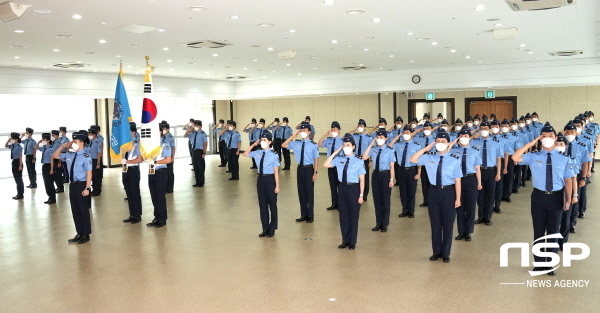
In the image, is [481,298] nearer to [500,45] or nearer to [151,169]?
[151,169]

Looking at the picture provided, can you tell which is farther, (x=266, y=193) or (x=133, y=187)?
(x=133, y=187)

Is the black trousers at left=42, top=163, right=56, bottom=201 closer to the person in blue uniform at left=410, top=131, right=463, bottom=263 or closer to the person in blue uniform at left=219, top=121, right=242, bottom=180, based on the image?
the person in blue uniform at left=219, top=121, right=242, bottom=180

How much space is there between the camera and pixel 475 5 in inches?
352

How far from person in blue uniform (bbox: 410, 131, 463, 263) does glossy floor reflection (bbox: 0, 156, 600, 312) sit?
398mm

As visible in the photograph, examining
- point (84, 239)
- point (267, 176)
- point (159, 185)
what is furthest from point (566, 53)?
point (84, 239)

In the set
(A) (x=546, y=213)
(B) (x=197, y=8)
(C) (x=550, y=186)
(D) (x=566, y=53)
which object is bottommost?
(A) (x=546, y=213)

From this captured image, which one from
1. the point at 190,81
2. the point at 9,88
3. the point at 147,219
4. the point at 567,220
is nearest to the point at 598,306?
the point at 567,220

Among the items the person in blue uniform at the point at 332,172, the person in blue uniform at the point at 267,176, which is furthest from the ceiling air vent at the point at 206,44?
the person in blue uniform at the point at 267,176

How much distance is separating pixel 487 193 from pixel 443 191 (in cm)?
274

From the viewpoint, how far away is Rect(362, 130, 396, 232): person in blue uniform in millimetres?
9000

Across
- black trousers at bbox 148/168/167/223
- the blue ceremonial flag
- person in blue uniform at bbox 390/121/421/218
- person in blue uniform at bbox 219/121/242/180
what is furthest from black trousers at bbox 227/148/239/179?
person in blue uniform at bbox 390/121/421/218

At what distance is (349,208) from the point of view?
→ 763cm

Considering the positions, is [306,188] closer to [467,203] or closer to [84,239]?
[467,203]

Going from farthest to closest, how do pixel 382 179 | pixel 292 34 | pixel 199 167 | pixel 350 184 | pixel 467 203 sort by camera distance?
pixel 199 167 < pixel 292 34 < pixel 382 179 < pixel 467 203 < pixel 350 184
